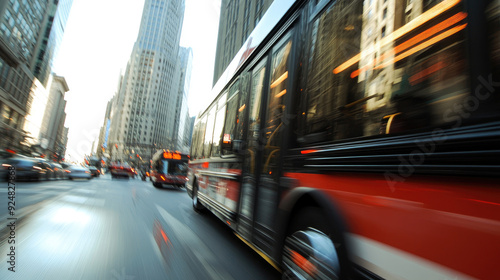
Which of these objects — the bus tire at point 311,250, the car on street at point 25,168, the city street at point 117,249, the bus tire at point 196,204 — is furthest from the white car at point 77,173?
the bus tire at point 311,250

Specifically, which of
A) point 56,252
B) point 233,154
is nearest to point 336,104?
point 233,154

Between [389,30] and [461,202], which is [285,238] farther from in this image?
[389,30]

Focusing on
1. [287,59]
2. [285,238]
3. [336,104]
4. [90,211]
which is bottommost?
[90,211]

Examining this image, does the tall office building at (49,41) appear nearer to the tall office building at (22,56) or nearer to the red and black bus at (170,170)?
Answer: the tall office building at (22,56)

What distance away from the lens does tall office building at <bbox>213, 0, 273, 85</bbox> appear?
33.2m

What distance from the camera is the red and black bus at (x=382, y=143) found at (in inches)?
44.0

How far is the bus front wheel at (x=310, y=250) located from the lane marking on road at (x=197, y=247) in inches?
43.5

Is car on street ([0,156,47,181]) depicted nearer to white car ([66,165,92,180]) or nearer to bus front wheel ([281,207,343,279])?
→ white car ([66,165,92,180])

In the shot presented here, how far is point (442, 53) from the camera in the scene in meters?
1.34

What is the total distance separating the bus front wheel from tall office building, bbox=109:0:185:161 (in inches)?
4271

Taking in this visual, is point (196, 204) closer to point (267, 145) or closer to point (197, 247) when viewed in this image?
point (197, 247)

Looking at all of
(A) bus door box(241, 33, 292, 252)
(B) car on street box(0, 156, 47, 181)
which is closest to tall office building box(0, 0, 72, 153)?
(B) car on street box(0, 156, 47, 181)

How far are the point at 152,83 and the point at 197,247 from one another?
127686 mm

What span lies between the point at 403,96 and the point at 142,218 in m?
6.41
